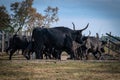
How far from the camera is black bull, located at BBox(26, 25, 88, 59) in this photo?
19.4 m

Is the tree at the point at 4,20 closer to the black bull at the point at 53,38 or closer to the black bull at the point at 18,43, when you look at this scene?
the black bull at the point at 18,43

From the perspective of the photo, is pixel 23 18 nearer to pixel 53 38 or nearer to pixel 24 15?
pixel 24 15

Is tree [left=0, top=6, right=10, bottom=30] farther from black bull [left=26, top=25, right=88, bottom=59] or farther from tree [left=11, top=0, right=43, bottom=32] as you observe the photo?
black bull [left=26, top=25, right=88, bottom=59]

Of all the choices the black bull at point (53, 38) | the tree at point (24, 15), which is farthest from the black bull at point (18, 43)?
the tree at point (24, 15)

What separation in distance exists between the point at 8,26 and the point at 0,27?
5.48ft

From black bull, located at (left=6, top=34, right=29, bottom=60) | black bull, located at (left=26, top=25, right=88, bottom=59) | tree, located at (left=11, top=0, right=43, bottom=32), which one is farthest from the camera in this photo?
tree, located at (left=11, top=0, right=43, bottom=32)

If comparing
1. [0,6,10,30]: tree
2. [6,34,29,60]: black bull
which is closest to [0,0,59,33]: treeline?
[0,6,10,30]: tree

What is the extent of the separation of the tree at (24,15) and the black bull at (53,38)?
96.8 feet

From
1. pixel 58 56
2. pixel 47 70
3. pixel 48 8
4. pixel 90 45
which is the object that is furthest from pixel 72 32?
pixel 48 8

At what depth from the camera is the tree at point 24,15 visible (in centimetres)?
4958

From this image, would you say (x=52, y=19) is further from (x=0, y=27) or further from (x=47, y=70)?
(x=47, y=70)

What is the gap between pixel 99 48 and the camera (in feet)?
85.9

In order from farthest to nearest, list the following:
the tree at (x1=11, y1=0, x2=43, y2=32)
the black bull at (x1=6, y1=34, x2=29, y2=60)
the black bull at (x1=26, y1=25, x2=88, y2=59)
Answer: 1. the tree at (x1=11, y1=0, x2=43, y2=32)
2. the black bull at (x1=6, y1=34, x2=29, y2=60)
3. the black bull at (x1=26, y1=25, x2=88, y2=59)

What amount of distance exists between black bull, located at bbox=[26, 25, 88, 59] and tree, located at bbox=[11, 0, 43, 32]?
29.5 meters
